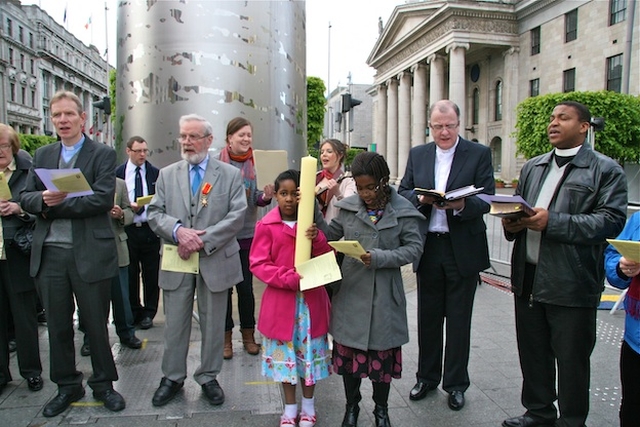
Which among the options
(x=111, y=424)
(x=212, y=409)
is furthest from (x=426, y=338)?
(x=111, y=424)

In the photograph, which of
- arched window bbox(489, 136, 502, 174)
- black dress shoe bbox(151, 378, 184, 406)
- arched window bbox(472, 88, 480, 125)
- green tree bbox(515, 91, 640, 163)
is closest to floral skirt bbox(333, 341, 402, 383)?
black dress shoe bbox(151, 378, 184, 406)

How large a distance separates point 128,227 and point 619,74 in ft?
111

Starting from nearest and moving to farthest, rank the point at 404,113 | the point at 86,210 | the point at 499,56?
the point at 86,210 < the point at 499,56 < the point at 404,113

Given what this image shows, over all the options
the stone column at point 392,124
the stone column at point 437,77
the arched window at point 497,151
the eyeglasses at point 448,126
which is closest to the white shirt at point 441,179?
the eyeglasses at point 448,126

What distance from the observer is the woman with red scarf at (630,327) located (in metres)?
2.85

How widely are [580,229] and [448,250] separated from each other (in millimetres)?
1044

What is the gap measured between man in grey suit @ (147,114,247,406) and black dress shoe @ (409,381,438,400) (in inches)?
59.1

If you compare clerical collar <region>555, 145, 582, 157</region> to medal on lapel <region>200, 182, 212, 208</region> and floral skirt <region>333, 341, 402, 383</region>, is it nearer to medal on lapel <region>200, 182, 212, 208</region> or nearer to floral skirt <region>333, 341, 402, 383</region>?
floral skirt <region>333, 341, 402, 383</region>

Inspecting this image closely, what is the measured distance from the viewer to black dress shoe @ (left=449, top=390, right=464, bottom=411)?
12.3ft

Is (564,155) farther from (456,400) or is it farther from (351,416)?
(351,416)

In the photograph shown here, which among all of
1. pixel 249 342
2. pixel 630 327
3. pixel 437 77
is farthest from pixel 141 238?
pixel 437 77

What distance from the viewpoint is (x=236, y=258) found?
398 cm

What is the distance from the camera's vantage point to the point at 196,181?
12.8 ft

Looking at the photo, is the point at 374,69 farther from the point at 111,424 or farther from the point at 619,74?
the point at 111,424
